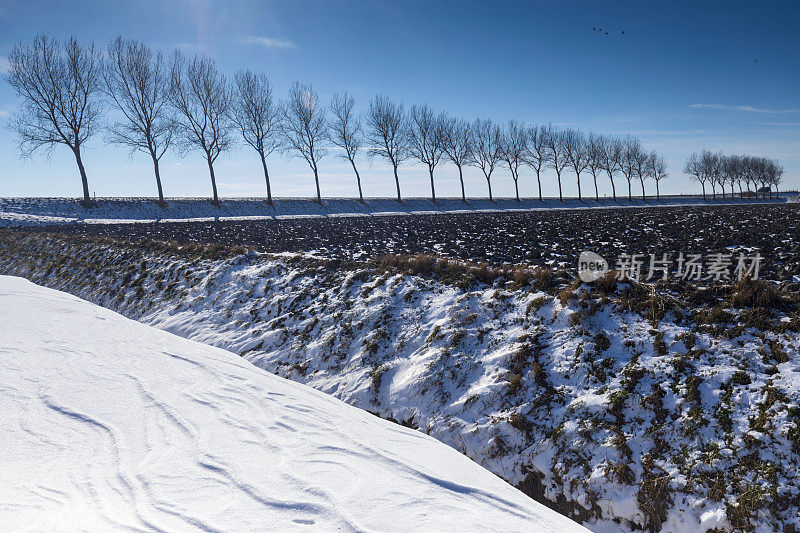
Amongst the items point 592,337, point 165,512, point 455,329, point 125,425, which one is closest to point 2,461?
point 125,425

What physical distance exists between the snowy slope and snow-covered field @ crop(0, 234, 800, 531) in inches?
34.8

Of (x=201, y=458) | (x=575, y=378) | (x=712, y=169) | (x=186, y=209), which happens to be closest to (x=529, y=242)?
(x=575, y=378)

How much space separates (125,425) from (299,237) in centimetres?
1695

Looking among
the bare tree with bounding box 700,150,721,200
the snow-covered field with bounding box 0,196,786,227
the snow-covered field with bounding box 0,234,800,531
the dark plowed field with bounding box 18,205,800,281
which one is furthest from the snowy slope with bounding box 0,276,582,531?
the bare tree with bounding box 700,150,721,200

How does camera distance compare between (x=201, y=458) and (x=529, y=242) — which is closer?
(x=201, y=458)

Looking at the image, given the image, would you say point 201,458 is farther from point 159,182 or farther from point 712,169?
point 712,169

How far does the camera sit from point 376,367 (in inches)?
326

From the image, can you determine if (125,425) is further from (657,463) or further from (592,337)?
(592,337)

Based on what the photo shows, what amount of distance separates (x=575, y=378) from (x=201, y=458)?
17.4 feet

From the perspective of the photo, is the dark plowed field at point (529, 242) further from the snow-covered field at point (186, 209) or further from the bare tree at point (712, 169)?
the bare tree at point (712, 169)

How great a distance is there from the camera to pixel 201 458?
4.19 meters

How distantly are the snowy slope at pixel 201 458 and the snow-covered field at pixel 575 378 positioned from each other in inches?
34.8

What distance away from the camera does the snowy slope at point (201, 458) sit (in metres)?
3.35

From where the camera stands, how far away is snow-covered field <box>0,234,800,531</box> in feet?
15.3
